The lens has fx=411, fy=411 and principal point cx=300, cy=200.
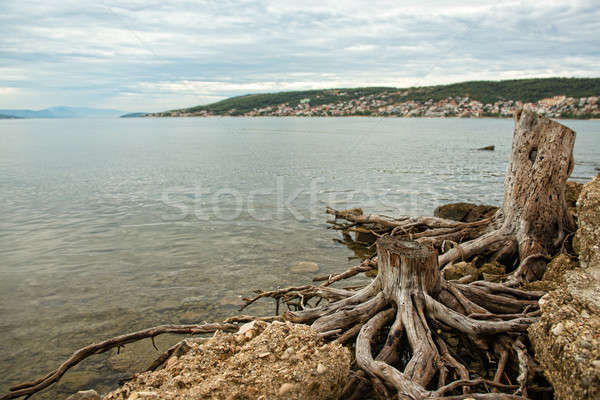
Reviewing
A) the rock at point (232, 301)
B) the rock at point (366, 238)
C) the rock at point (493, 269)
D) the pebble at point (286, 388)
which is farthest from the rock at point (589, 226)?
the rock at point (366, 238)

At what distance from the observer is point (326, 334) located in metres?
5.39

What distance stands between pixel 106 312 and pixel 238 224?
25.3 ft

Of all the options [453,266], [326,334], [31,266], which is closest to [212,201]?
[31,266]

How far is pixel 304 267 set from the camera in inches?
445

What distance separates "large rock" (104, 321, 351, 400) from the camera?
3961 millimetres

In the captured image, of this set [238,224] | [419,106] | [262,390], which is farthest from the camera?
[419,106]

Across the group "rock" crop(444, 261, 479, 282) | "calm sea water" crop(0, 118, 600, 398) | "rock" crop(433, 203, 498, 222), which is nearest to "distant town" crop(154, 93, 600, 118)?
"calm sea water" crop(0, 118, 600, 398)

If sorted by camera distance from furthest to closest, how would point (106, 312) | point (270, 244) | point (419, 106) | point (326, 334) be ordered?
point (419, 106) < point (270, 244) < point (106, 312) < point (326, 334)

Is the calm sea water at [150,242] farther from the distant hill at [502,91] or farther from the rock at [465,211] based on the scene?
the distant hill at [502,91]

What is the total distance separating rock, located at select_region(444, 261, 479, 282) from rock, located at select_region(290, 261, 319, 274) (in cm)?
390

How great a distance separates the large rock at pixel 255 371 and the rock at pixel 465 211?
9716 millimetres

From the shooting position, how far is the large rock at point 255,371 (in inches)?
156

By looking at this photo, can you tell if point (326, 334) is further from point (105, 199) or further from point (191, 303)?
point (105, 199)

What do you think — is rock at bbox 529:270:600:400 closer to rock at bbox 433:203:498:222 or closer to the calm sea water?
the calm sea water
